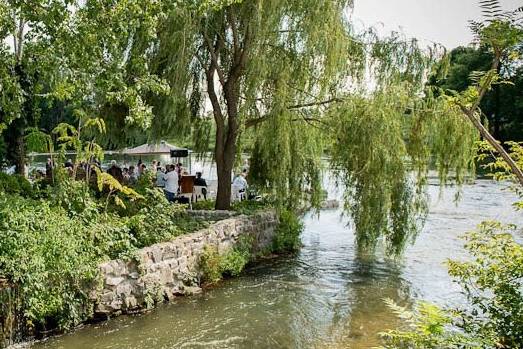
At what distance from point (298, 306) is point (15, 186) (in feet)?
20.7

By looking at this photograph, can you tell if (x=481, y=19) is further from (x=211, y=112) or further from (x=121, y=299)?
(x=211, y=112)

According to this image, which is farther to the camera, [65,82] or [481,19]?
[65,82]

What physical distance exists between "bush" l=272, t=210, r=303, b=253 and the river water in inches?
16.6

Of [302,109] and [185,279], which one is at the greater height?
[302,109]

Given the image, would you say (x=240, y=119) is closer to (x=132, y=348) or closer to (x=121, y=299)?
(x=121, y=299)

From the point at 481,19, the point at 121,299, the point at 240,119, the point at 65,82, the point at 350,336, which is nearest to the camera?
the point at 481,19

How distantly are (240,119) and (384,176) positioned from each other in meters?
3.64

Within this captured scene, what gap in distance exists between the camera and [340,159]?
39.9 feet

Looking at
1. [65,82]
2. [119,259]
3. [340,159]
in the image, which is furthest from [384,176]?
[65,82]

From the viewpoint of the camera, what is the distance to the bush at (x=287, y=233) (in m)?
14.4

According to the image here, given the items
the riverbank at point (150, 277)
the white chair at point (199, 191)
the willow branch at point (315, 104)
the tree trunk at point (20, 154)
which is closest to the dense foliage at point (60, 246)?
the riverbank at point (150, 277)

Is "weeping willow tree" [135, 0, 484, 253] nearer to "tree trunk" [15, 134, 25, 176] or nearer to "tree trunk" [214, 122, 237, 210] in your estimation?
"tree trunk" [214, 122, 237, 210]

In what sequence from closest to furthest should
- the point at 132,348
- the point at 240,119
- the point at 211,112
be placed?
the point at 132,348, the point at 240,119, the point at 211,112

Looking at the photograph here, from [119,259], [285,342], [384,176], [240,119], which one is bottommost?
[285,342]
